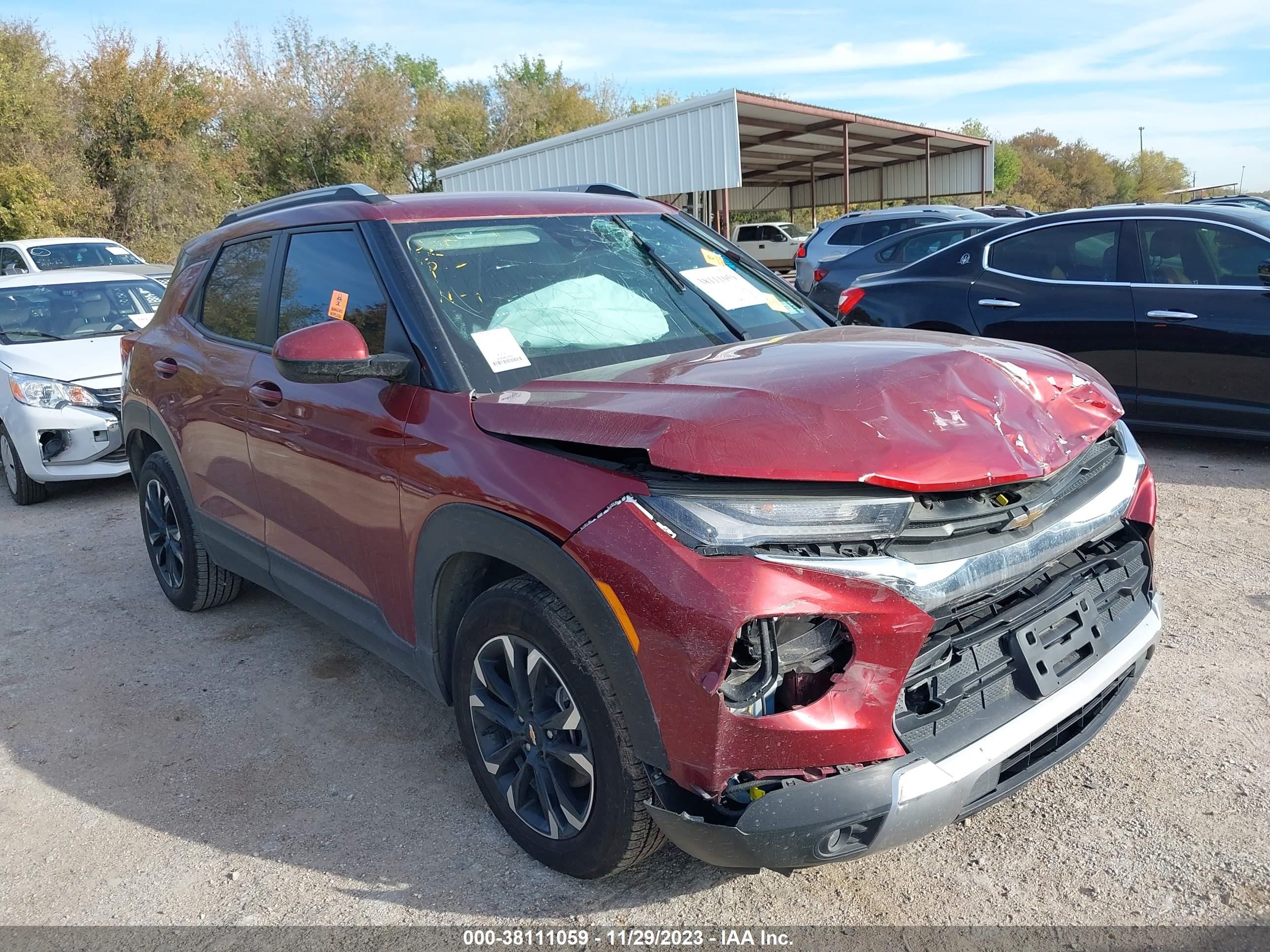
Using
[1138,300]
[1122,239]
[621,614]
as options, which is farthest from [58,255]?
[621,614]

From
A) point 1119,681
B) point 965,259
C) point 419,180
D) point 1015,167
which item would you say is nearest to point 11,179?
point 419,180

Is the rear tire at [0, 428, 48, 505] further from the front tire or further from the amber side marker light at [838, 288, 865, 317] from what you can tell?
the amber side marker light at [838, 288, 865, 317]

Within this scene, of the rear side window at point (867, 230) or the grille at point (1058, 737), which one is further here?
the rear side window at point (867, 230)

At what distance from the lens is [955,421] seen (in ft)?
7.34

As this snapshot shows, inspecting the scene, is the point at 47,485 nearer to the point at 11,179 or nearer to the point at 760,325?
the point at 760,325

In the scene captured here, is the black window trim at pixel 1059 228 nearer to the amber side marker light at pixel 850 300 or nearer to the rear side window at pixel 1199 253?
the rear side window at pixel 1199 253

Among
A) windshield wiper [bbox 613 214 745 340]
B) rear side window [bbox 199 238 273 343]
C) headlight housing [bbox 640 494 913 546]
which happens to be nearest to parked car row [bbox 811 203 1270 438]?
windshield wiper [bbox 613 214 745 340]

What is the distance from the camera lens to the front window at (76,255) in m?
13.3

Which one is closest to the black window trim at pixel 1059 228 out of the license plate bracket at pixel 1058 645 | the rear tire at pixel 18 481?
the license plate bracket at pixel 1058 645

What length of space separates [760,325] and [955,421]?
1319 mm

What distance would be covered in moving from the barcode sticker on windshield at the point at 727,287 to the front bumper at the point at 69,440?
528 centimetres

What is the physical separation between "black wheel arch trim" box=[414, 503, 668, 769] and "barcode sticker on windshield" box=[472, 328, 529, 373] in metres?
0.49

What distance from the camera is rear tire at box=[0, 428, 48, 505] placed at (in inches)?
281

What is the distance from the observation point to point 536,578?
2.35m
